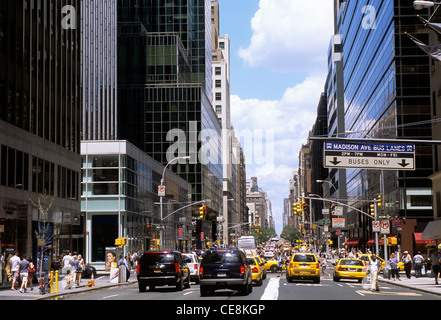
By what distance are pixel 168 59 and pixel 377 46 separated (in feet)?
142

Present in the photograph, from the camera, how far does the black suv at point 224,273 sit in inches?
1043

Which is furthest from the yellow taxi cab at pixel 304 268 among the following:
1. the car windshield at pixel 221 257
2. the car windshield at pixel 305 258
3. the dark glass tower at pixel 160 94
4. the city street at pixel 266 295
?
the dark glass tower at pixel 160 94

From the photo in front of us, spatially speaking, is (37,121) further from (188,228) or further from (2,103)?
(188,228)

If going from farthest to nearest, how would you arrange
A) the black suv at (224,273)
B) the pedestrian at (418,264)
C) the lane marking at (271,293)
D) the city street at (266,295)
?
1. the pedestrian at (418,264)
2. the black suv at (224,273)
3. the city street at (266,295)
4. the lane marking at (271,293)

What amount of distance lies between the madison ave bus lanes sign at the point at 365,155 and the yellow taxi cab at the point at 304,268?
819cm

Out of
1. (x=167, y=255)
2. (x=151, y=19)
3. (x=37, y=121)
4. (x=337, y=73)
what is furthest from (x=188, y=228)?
(x=167, y=255)

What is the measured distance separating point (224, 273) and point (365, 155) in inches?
377

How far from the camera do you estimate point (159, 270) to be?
3038 centimetres

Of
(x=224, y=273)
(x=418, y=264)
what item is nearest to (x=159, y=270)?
(x=224, y=273)

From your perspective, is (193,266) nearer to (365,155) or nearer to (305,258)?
(305,258)

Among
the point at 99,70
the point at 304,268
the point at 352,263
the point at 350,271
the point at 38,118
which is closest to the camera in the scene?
the point at 304,268

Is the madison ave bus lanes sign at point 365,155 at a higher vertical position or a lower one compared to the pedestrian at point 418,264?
higher

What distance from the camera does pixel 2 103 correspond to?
126 ft

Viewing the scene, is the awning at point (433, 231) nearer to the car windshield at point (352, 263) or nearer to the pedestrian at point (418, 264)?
the pedestrian at point (418, 264)
